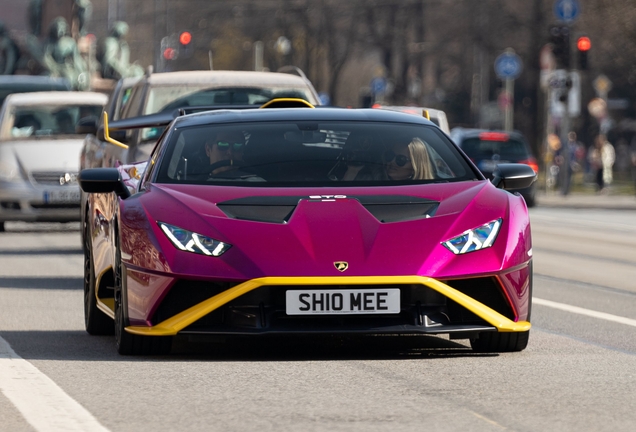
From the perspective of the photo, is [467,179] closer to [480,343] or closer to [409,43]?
[480,343]

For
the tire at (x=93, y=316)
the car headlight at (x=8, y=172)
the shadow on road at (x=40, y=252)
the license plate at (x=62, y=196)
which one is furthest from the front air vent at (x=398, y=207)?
the car headlight at (x=8, y=172)

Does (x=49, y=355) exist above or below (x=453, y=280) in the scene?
below

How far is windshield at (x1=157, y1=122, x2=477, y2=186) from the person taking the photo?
844cm

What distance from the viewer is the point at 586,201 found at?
36750mm

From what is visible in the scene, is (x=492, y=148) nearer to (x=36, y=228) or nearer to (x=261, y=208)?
(x=36, y=228)

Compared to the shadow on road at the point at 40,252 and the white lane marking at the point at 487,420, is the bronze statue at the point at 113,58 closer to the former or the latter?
the shadow on road at the point at 40,252

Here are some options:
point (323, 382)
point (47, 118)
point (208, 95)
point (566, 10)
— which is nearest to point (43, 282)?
point (208, 95)

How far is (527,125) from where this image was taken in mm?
76500

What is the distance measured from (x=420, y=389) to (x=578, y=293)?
246 inches

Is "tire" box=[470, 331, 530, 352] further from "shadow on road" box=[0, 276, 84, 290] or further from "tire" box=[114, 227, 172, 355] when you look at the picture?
"shadow on road" box=[0, 276, 84, 290]

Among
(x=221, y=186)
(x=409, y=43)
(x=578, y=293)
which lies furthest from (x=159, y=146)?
(x=409, y=43)

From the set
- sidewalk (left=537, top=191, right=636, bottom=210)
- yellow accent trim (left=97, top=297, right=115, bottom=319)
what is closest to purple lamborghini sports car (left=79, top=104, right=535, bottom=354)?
yellow accent trim (left=97, top=297, right=115, bottom=319)

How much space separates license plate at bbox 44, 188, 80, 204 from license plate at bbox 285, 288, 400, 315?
1284 cm

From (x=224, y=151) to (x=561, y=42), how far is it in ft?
105
